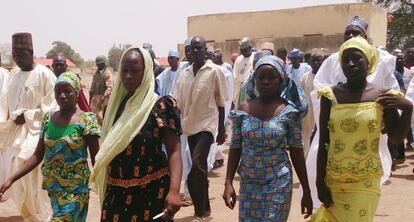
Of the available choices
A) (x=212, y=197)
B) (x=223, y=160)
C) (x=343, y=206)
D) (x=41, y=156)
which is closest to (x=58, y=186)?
(x=41, y=156)

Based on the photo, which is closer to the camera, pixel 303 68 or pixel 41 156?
pixel 41 156

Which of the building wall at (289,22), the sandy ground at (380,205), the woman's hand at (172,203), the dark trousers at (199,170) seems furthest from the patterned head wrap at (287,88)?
the building wall at (289,22)

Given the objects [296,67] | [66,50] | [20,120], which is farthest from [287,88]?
[66,50]

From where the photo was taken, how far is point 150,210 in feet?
11.9

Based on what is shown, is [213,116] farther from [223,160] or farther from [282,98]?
[223,160]

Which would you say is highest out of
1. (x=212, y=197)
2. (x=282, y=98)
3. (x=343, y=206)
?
(x=282, y=98)

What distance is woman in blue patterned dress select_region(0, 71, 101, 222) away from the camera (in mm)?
4391

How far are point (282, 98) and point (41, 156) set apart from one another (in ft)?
6.31

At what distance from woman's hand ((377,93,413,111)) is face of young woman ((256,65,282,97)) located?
0.68 m

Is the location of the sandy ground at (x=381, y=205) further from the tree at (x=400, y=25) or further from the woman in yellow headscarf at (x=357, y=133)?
the tree at (x=400, y=25)

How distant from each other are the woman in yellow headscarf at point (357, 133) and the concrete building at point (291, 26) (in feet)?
54.9

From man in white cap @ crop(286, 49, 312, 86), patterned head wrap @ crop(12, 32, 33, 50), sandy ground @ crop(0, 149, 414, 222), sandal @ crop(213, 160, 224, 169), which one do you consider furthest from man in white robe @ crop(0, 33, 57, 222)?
man in white cap @ crop(286, 49, 312, 86)

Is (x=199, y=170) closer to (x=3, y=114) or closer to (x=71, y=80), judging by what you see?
(x=71, y=80)

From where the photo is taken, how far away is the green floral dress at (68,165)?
4.39m
